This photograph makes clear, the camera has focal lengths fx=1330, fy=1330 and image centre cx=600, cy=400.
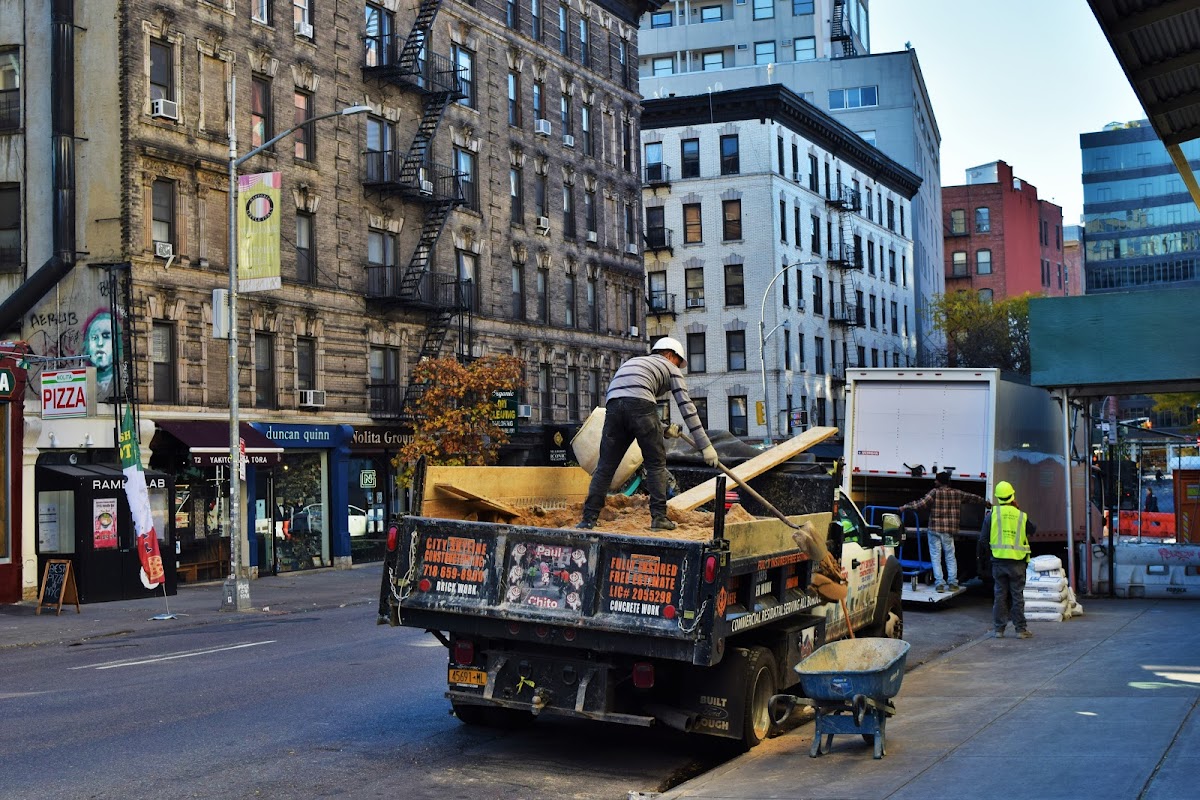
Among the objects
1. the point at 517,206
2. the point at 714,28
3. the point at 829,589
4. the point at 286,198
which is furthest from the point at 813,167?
the point at 829,589

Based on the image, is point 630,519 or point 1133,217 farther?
point 1133,217

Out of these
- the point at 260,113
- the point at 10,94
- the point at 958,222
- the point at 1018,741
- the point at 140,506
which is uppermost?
the point at 958,222

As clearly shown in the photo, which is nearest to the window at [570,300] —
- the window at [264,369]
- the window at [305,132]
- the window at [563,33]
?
the window at [563,33]

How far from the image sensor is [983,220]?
10531 centimetres

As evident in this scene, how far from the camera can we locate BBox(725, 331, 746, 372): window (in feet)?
203

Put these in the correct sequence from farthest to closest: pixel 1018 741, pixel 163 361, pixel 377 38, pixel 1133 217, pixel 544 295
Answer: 1. pixel 1133 217
2. pixel 544 295
3. pixel 377 38
4. pixel 163 361
5. pixel 1018 741

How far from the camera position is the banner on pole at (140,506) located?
23.4 m

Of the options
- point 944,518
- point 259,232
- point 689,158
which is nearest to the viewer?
point 944,518

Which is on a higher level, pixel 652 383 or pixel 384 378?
pixel 384 378

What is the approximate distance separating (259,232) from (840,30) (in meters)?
66.1

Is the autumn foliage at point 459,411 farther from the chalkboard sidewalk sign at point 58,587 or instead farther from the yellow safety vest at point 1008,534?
the yellow safety vest at point 1008,534

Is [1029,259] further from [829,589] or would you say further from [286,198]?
[829,589]

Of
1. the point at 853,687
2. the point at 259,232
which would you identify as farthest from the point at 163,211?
the point at 853,687

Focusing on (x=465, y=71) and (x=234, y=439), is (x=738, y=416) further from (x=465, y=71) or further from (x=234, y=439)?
(x=234, y=439)
